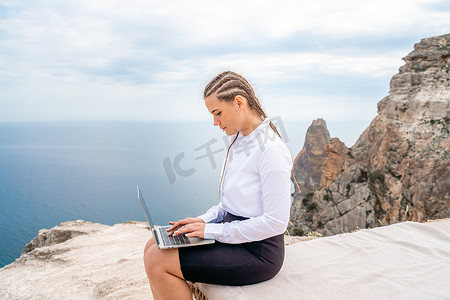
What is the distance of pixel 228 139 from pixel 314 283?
1058 mm

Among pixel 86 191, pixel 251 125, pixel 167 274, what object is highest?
pixel 251 125

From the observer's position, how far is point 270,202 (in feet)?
5.56

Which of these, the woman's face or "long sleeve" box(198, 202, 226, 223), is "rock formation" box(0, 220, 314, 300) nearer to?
"long sleeve" box(198, 202, 226, 223)

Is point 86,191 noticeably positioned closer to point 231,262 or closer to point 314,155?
point 314,155

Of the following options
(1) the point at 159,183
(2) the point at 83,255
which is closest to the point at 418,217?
(2) the point at 83,255

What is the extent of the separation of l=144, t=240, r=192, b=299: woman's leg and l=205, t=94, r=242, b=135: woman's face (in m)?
0.79

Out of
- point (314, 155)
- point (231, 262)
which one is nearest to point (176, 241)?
point (231, 262)

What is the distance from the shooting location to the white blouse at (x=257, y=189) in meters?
1.69

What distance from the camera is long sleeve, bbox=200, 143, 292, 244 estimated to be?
1.68 m

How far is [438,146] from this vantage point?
16.3 metres

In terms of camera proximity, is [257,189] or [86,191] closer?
[257,189]

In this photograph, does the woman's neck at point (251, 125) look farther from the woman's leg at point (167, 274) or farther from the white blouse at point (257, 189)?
the woman's leg at point (167, 274)

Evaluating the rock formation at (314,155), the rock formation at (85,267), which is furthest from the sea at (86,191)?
the rock formation at (85,267)

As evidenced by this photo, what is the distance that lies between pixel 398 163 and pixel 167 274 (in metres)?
19.5
